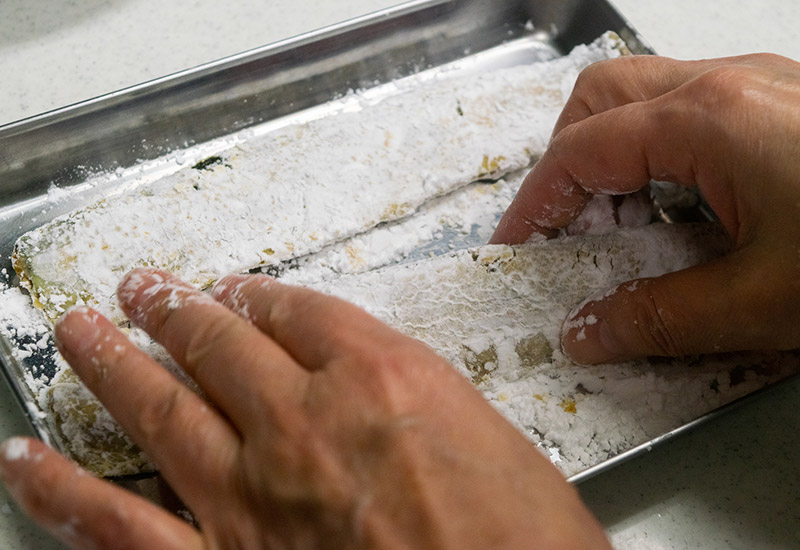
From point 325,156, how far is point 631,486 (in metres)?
0.70

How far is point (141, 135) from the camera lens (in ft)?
3.86

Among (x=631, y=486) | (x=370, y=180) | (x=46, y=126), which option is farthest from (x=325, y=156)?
(x=631, y=486)

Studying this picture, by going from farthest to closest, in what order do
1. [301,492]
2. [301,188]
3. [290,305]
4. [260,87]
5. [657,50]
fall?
[657,50]
[260,87]
[301,188]
[290,305]
[301,492]

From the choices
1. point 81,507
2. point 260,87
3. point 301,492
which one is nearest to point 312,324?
point 301,492

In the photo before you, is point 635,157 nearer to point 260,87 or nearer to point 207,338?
point 207,338

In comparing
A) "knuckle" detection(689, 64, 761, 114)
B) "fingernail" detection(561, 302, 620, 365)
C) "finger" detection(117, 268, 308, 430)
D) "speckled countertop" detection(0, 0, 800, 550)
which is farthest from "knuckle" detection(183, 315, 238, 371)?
"knuckle" detection(689, 64, 761, 114)

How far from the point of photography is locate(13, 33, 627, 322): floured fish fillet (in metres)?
1.00

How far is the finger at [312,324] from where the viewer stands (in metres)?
0.62

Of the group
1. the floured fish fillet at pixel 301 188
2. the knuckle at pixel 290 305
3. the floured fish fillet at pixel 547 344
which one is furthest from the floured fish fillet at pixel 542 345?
the knuckle at pixel 290 305

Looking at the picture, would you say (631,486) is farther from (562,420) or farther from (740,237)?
(740,237)

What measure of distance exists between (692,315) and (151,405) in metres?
0.64

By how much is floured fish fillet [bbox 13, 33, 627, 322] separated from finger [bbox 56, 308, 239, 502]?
0.28 meters

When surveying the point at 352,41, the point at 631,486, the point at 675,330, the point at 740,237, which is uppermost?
the point at 352,41

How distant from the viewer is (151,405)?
2.14 feet
